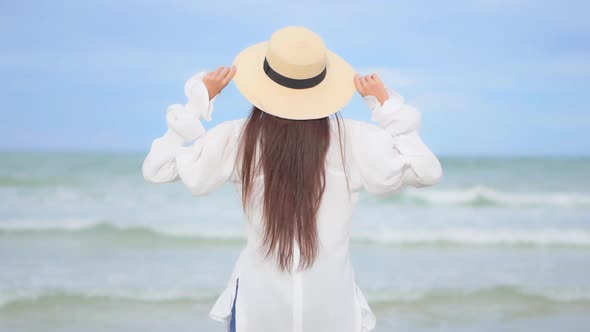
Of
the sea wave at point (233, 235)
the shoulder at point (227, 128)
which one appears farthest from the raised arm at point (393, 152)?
the sea wave at point (233, 235)

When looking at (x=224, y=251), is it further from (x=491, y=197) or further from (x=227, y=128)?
(x=227, y=128)

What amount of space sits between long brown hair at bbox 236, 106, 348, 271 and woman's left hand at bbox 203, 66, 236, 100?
5.7 inches

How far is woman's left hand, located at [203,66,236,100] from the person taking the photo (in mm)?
1777

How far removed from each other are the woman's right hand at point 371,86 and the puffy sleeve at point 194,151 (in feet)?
1.15

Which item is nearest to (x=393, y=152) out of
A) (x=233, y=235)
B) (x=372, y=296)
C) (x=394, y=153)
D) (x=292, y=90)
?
(x=394, y=153)

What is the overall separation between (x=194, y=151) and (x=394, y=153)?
508 mm

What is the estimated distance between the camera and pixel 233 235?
21.1 ft

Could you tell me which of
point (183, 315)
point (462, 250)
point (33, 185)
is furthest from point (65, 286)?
point (33, 185)

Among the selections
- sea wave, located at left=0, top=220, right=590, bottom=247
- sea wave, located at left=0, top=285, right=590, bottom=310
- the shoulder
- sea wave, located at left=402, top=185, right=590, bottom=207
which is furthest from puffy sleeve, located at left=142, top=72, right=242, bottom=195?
sea wave, located at left=402, top=185, right=590, bottom=207

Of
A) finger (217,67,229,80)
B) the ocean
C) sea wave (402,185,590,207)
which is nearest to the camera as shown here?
finger (217,67,229,80)

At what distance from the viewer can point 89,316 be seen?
13.7 feet

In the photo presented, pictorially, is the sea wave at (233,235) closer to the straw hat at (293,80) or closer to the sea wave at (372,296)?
the sea wave at (372,296)

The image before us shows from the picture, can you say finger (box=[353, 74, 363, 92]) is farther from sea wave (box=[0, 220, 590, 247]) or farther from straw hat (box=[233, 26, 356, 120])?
sea wave (box=[0, 220, 590, 247])

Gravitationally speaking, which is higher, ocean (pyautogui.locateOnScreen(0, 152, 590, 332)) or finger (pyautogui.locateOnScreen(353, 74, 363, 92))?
finger (pyautogui.locateOnScreen(353, 74, 363, 92))
